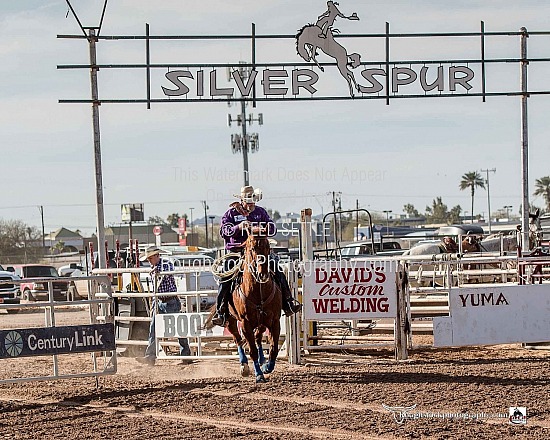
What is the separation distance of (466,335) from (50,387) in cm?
640

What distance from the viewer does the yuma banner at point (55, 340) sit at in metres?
11.1

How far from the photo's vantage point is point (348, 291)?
13.5m

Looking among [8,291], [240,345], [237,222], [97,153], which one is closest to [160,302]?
[240,345]

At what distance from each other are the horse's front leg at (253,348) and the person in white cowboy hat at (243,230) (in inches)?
26.2

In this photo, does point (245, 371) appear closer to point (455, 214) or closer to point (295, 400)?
point (295, 400)

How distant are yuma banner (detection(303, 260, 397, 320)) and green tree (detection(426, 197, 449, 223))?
88.8 metres

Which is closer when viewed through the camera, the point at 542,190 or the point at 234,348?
the point at 234,348

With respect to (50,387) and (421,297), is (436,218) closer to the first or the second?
(421,297)

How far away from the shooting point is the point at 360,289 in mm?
13477

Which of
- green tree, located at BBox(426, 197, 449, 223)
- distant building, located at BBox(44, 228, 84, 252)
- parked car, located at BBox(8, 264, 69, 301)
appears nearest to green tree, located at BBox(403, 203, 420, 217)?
green tree, located at BBox(426, 197, 449, 223)

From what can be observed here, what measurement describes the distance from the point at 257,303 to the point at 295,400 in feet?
5.49

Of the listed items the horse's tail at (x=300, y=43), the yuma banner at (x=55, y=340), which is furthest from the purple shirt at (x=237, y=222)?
the horse's tail at (x=300, y=43)

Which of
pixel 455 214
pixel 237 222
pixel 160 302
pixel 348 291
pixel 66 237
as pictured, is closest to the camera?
pixel 237 222

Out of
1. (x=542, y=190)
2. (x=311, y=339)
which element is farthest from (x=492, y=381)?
(x=542, y=190)
